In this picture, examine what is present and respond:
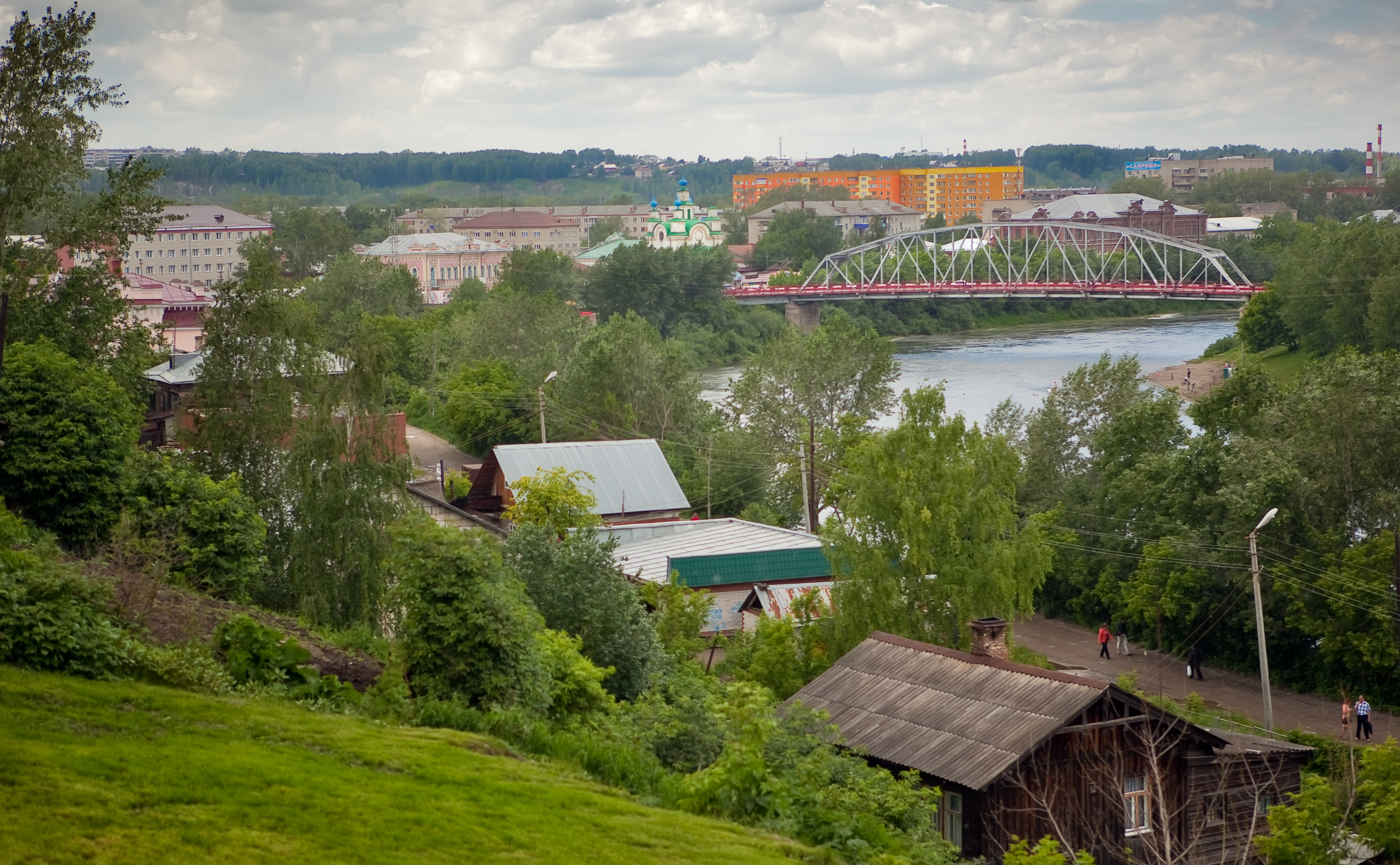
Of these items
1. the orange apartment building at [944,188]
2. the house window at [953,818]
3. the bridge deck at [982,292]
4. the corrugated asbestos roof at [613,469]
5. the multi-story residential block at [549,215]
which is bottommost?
the house window at [953,818]

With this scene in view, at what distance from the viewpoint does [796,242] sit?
12406cm

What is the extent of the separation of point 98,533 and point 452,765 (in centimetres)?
1057

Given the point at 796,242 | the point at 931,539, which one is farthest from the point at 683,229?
the point at 931,539

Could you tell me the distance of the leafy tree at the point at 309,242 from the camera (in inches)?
4146

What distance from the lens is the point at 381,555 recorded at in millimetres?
19219

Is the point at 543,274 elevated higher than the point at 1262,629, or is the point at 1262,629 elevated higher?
the point at 543,274

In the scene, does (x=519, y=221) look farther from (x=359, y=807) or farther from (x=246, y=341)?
(x=359, y=807)

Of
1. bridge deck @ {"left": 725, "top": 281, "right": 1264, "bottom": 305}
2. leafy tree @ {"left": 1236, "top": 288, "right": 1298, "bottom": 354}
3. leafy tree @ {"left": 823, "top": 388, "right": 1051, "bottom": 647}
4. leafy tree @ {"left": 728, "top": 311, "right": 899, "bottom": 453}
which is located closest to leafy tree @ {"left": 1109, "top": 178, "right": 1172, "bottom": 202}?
bridge deck @ {"left": 725, "top": 281, "right": 1264, "bottom": 305}

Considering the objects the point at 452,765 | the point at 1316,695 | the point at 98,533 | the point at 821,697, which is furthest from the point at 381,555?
the point at 1316,695

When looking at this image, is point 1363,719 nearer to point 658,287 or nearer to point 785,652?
point 785,652

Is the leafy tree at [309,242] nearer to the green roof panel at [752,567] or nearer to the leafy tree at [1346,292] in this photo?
the leafy tree at [1346,292]

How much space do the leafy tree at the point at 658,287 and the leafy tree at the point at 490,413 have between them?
105 ft

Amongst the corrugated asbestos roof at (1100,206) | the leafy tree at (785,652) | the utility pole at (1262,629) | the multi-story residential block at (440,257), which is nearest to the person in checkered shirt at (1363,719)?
the utility pole at (1262,629)

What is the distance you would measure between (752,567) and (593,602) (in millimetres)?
10001
